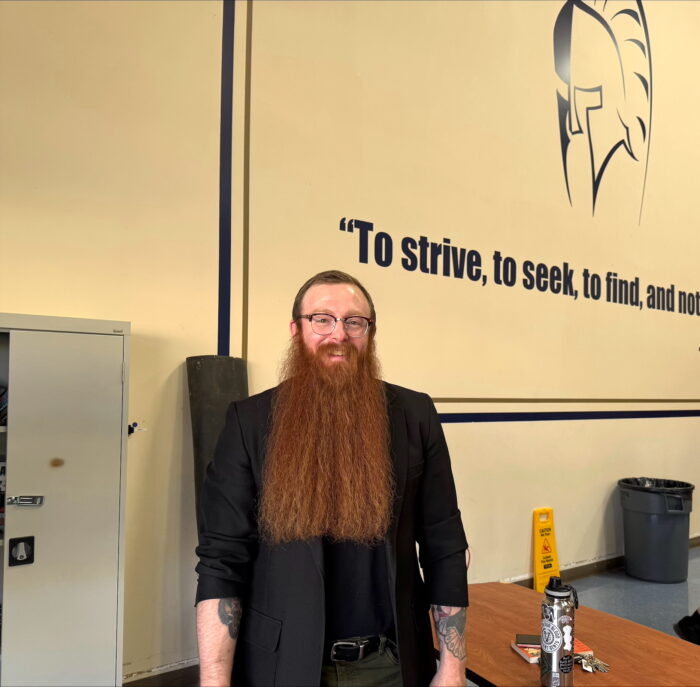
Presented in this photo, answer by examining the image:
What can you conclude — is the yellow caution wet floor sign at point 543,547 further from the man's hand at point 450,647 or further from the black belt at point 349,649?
the black belt at point 349,649

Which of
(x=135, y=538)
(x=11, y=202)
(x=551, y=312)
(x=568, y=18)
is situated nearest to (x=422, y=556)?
(x=135, y=538)

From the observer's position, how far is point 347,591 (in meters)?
1.23

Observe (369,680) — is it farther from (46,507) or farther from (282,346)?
(282,346)

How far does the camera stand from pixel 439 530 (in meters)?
1.34

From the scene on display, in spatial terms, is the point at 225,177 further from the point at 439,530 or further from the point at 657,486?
the point at 657,486

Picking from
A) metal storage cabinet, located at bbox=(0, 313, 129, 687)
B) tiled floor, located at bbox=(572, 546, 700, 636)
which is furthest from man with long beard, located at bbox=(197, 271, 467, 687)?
tiled floor, located at bbox=(572, 546, 700, 636)

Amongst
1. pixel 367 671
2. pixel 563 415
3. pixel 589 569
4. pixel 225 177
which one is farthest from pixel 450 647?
pixel 589 569

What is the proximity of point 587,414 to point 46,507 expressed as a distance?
12.5ft

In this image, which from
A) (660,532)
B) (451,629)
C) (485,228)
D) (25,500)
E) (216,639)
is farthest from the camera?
(660,532)

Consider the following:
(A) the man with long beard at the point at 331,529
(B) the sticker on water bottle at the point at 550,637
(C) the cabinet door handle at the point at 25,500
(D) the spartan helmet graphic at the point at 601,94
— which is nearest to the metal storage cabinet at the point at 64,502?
(C) the cabinet door handle at the point at 25,500

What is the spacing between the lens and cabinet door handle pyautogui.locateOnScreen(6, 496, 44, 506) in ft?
6.74

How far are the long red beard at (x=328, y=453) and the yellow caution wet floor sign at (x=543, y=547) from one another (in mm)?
3162

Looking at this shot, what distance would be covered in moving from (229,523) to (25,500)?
1.24 m

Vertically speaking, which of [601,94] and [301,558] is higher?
[601,94]
